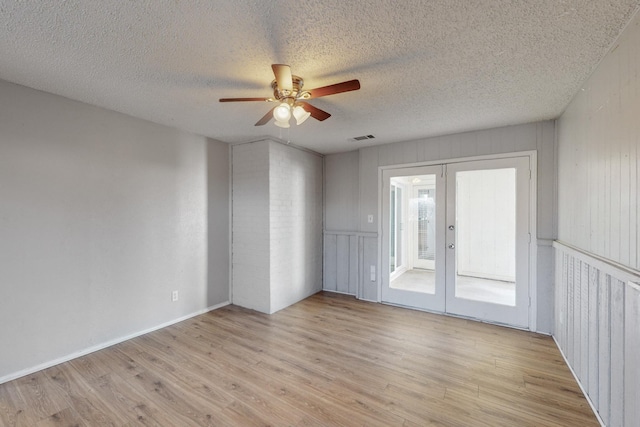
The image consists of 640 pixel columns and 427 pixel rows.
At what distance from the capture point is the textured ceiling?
1519mm

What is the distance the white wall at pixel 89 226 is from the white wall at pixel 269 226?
0.53 m

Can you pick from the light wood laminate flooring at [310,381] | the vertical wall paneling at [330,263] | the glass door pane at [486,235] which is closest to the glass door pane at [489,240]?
the glass door pane at [486,235]

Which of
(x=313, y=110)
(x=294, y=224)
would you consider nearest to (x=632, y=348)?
(x=313, y=110)

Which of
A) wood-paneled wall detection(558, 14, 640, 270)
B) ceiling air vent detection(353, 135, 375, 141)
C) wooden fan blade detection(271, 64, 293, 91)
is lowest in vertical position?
wood-paneled wall detection(558, 14, 640, 270)

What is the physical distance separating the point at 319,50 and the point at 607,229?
7.39ft

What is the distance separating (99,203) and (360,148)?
351 centimetres

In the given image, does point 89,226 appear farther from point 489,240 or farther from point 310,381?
point 489,240

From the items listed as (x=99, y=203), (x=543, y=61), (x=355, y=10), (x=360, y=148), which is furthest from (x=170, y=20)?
(x=360, y=148)

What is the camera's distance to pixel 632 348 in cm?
155

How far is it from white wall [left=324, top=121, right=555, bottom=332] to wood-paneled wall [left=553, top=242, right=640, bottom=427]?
26.4 inches

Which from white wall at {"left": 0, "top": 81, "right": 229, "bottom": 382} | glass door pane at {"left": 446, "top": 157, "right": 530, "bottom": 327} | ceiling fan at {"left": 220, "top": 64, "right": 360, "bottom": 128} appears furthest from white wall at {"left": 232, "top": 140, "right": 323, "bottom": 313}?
glass door pane at {"left": 446, "top": 157, "right": 530, "bottom": 327}

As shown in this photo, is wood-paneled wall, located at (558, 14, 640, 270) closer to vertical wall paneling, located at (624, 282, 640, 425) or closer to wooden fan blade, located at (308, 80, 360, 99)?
vertical wall paneling, located at (624, 282, 640, 425)

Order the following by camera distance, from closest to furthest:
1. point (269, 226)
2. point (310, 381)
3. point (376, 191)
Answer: point (310, 381)
point (269, 226)
point (376, 191)

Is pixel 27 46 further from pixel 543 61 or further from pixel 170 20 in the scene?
pixel 543 61
